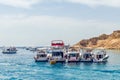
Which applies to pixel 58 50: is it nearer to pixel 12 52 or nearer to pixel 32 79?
pixel 32 79

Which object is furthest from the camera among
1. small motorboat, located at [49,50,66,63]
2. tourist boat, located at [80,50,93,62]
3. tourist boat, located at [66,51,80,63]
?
tourist boat, located at [80,50,93,62]

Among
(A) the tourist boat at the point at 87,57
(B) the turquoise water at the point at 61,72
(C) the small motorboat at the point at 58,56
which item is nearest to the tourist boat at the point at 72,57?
(C) the small motorboat at the point at 58,56

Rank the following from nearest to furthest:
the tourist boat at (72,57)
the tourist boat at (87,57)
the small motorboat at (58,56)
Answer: the small motorboat at (58,56), the tourist boat at (72,57), the tourist boat at (87,57)

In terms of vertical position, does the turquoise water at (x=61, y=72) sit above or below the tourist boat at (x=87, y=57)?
below

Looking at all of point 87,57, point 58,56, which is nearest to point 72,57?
point 58,56

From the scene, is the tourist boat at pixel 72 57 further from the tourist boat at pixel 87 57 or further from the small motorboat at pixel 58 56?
the tourist boat at pixel 87 57

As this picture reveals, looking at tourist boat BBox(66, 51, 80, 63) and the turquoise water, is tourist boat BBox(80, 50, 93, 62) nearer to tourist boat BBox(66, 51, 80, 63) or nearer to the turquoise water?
tourist boat BBox(66, 51, 80, 63)

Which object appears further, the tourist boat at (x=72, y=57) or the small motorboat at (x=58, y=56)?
the tourist boat at (x=72, y=57)

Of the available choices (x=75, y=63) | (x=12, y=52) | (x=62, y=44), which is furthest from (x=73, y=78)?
(x=12, y=52)

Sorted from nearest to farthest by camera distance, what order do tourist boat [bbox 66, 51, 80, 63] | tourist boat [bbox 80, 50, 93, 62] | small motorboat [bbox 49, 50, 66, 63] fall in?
small motorboat [bbox 49, 50, 66, 63] → tourist boat [bbox 66, 51, 80, 63] → tourist boat [bbox 80, 50, 93, 62]

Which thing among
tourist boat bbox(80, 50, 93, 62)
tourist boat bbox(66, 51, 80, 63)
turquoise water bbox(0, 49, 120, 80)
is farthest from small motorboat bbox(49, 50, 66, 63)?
turquoise water bbox(0, 49, 120, 80)

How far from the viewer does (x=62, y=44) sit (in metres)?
109

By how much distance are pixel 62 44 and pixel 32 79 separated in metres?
49.4

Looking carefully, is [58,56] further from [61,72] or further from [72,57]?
[61,72]
